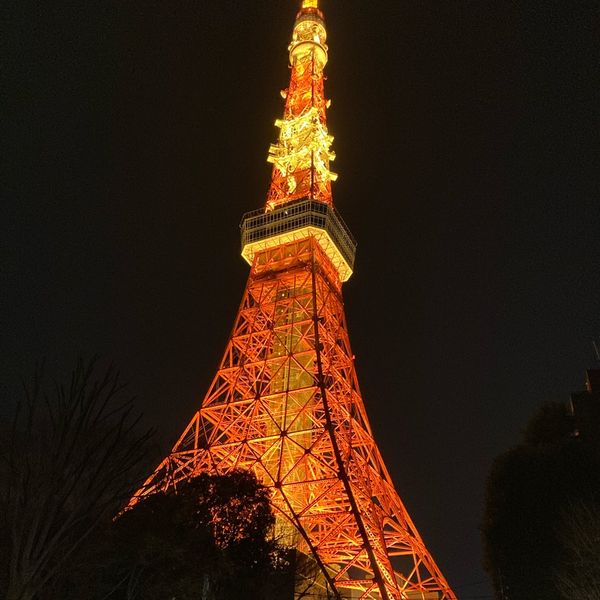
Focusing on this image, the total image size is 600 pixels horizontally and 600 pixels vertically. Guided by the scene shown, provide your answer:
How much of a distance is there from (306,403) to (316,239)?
24.2ft

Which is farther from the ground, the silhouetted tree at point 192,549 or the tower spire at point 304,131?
the tower spire at point 304,131

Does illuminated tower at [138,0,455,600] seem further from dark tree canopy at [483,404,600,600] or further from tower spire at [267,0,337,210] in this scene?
dark tree canopy at [483,404,600,600]

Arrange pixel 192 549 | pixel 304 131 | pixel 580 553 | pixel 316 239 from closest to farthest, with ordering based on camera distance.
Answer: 1. pixel 192 549
2. pixel 580 553
3. pixel 316 239
4. pixel 304 131

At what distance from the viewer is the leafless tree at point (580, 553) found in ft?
36.3

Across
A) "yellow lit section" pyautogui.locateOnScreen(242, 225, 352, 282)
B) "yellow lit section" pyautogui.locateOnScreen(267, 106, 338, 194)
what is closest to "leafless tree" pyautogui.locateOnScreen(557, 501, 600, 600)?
"yellow lit section" pyautogui.locateOnScreen(242, 225, 352, 282)

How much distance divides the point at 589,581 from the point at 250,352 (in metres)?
13.4

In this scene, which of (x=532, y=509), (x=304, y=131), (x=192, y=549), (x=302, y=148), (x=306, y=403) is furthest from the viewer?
(x=304, y=131)

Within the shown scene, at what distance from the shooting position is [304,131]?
27.3 m

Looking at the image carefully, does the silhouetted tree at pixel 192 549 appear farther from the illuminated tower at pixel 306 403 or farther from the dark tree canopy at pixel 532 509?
the dark tree canopy at pixel 532 509

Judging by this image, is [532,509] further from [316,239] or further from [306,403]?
[316,239]

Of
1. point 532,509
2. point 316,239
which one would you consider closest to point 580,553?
point 532,509

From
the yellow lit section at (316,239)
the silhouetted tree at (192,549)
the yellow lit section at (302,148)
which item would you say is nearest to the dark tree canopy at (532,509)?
the silhouetted tree at (192,549)

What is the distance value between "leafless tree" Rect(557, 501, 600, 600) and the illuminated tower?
4051 mm

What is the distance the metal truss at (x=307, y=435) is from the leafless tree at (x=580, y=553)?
4.07m
